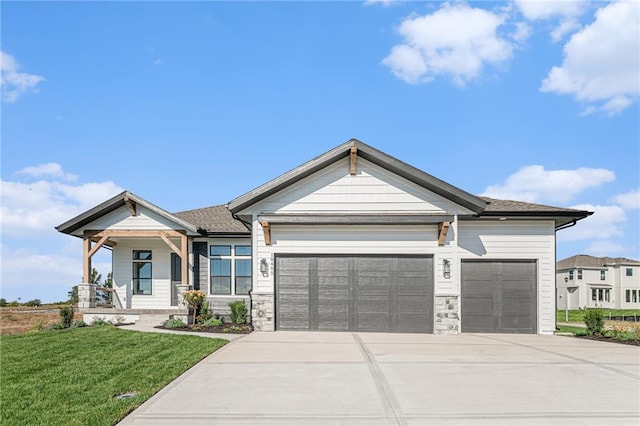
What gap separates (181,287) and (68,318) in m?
3.42

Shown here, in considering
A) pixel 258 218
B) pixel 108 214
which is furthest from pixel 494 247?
pixel 108 214

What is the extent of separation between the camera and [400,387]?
6918mm

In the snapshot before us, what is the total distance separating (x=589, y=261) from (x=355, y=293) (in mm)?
45061

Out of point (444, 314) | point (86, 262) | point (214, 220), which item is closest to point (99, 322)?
point (86, 262)

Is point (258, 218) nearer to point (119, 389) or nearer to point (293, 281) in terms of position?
point (293, 281)

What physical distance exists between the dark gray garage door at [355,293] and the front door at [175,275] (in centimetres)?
611

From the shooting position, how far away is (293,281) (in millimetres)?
13898

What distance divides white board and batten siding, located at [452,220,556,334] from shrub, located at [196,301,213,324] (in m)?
8.16

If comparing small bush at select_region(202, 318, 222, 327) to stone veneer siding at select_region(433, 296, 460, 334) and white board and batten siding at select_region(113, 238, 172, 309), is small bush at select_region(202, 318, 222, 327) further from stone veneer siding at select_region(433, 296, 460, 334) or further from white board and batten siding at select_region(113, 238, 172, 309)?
stone veneer siding at select_region(433, 296, 460, 334)

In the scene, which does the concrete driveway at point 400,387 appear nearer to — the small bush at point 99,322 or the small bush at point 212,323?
the small bush at point 212,323

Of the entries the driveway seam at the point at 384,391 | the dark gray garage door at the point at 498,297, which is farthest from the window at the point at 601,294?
the driveway seam at the point at 384,391

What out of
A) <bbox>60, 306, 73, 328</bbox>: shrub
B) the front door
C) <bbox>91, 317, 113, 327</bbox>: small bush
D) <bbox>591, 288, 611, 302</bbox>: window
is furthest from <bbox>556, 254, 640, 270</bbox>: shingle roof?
<bbox>60, 306, 73, 328</bbox>: shrub

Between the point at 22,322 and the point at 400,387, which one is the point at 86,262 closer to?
the point at 22,322

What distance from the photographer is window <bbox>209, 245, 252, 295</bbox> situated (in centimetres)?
1759
